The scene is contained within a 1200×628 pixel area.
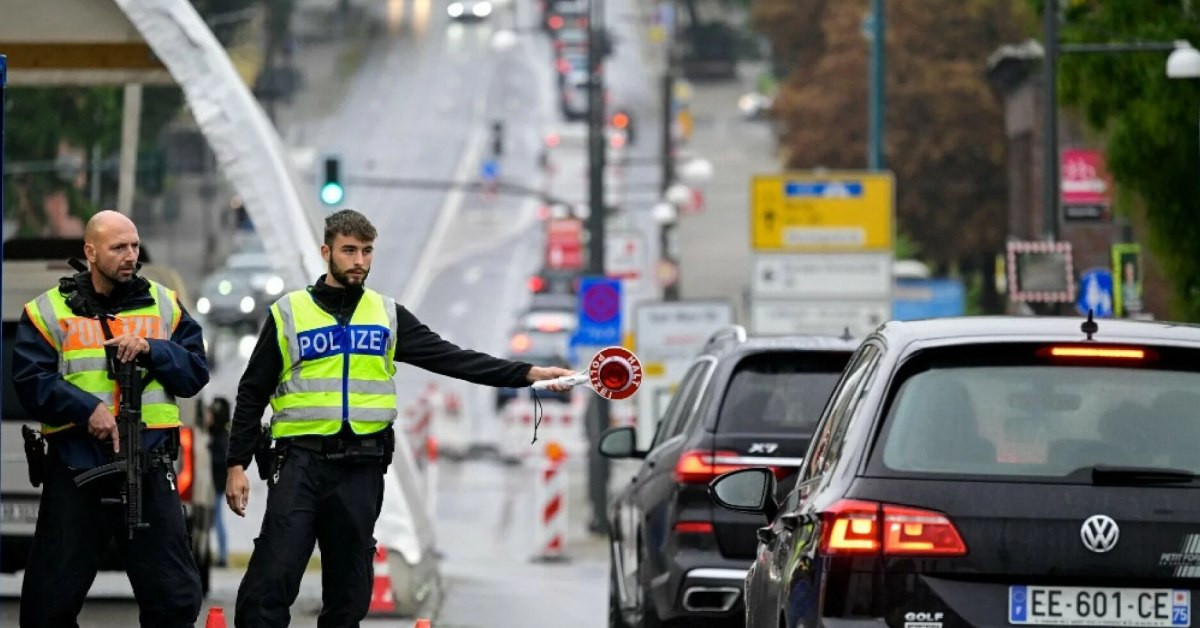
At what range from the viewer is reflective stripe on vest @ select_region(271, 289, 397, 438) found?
9.98m

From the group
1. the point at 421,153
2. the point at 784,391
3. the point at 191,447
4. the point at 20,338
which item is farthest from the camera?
the point at 421,153

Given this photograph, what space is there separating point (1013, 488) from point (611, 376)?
10.4ft

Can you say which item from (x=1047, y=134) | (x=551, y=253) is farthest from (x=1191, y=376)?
(x=551, y=253)

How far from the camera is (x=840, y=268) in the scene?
115 feet

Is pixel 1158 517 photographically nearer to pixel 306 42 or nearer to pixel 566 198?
pixel 566 198

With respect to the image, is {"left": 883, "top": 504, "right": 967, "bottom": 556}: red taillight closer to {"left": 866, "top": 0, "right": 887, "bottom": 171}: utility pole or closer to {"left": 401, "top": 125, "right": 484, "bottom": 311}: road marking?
{"left": 866, "top": 0, "right": 887, "bottom": 171}: utility pole

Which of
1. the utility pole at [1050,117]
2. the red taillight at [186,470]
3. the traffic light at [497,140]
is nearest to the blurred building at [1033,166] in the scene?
the utility pole at [1050,117]

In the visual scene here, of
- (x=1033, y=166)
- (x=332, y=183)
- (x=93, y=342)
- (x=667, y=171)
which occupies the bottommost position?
(x=93, y=342)

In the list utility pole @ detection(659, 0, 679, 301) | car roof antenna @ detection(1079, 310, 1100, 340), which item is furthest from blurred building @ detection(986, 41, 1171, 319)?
car roof antenna @ detection(1079, 310, 1100, 340)

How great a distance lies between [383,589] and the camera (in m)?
17.7

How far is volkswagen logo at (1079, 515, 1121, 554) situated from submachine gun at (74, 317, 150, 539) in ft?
12.0

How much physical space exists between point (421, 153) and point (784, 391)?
72669 millimetres

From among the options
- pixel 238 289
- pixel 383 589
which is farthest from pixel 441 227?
pixel 383 589

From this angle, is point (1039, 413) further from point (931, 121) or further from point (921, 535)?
point (931, 121)
